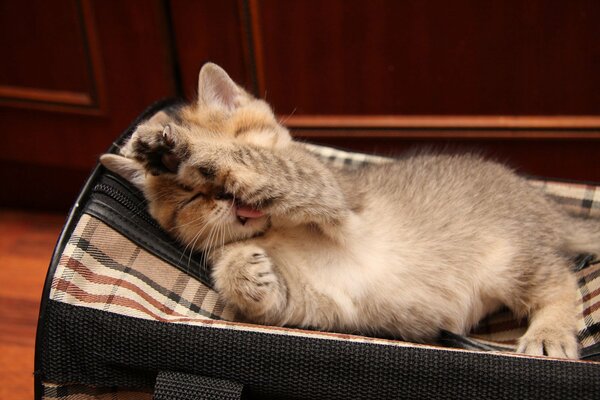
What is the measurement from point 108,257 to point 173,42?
3.55ft

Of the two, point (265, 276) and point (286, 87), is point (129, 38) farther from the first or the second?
point (265, 276)

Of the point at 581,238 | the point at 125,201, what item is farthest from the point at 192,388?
the point at 581,238

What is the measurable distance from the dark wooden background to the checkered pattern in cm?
68

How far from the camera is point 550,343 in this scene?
126cm

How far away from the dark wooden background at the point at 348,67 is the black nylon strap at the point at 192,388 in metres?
1.07

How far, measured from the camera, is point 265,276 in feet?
3.99

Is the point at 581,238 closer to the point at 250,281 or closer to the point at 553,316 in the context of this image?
the point at 553,316

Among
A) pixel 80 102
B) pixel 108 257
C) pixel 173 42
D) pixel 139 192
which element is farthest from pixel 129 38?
pixel 108 257

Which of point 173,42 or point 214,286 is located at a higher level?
point 173,42

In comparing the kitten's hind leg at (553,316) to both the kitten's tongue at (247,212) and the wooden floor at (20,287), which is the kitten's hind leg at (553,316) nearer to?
the kitten's tongue at (247,212)

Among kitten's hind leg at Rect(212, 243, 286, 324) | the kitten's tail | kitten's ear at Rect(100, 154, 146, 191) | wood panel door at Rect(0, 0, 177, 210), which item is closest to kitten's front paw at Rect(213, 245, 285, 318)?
kitten's hind leg at Rect(212, 243, 286, 324)

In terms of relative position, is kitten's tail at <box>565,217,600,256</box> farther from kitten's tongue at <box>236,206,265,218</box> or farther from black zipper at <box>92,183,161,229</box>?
black zipper at <box>92,183,161,229</box>

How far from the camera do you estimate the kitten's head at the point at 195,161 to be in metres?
1.12

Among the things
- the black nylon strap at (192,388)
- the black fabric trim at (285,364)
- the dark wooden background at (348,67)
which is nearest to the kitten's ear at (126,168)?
the black fabric trim at (285,364)
